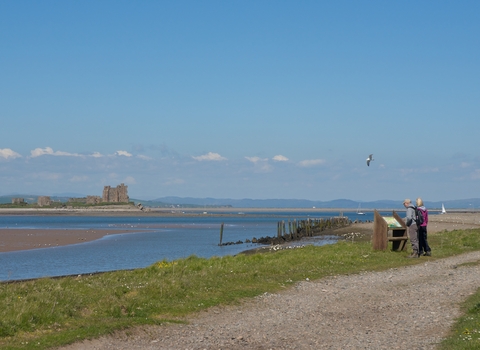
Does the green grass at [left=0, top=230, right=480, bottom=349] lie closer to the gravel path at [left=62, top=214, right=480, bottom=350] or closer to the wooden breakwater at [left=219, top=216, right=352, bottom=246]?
the gravel path at [left=62, top=214, right=480, bottom=350]

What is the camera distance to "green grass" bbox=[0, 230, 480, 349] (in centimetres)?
918

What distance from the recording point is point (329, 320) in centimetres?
1086

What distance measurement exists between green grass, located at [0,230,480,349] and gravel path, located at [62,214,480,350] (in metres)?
0.39

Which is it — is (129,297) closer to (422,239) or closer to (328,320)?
(328,320)

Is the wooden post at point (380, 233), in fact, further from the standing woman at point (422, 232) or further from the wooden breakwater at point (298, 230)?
the wooden breakwater at point (298, 230)

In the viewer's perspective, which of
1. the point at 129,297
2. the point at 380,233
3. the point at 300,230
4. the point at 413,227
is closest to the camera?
the point at 129,297

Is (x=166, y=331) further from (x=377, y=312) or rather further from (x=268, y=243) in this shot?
(x=268, y=243)

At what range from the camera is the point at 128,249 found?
4347 cm

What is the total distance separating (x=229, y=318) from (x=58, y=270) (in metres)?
19.9

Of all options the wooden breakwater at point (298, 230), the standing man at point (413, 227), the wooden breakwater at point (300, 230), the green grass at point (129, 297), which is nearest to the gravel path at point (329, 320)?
the green grass at point (129, 297)

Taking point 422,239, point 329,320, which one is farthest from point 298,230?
point 329,320

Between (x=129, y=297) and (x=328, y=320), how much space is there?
3.83 m

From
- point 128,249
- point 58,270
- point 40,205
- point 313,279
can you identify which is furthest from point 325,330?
point 40,205

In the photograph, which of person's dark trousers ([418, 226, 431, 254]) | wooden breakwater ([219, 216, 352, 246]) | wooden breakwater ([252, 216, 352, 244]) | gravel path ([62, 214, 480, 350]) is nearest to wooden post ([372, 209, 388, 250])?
person's dark trousers ([418, 226, 431, 254])
